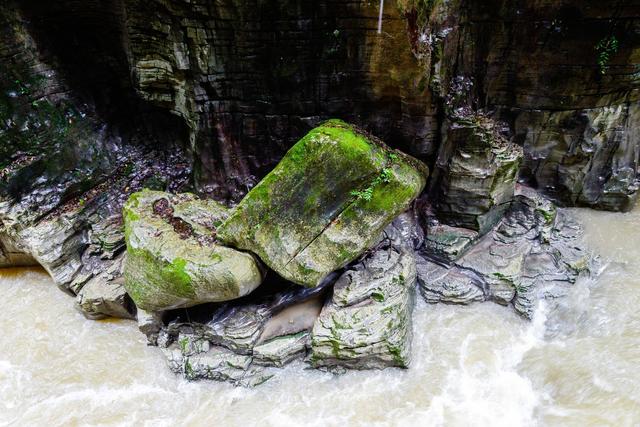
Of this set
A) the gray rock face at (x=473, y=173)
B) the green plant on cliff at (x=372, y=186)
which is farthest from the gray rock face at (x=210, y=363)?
the gray rock face at (x=473, y=173)

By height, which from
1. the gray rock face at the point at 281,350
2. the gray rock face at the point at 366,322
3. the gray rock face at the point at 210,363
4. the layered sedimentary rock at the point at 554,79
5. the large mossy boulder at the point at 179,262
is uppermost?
the layered sedimentary rock at the point at 554,79

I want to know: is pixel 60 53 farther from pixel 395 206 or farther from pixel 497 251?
pixel 497 251

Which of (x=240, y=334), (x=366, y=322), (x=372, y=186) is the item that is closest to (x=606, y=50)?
(x=372, y=186)

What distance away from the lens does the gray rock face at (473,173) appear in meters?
7.83

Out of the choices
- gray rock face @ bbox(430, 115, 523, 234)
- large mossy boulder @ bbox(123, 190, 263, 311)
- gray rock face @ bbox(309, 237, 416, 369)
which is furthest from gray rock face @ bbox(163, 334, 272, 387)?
gray rock face @ bbox(430, 115, 523, 234)

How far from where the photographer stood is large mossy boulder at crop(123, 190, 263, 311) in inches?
266

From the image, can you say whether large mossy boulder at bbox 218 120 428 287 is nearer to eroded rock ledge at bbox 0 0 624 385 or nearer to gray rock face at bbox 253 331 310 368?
eroded rock ledge at bbox 0 0 624 385

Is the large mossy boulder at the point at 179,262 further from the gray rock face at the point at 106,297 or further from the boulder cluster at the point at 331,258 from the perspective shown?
the gray rock face at the point at 106,297

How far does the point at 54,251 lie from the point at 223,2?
246 inches

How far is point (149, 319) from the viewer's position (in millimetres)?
7609

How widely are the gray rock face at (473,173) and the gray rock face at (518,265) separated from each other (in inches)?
19.1

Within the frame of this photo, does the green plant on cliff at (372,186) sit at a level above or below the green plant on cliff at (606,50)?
below

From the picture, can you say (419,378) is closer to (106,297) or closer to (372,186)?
(372,186)

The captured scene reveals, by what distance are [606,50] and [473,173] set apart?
332 cm
